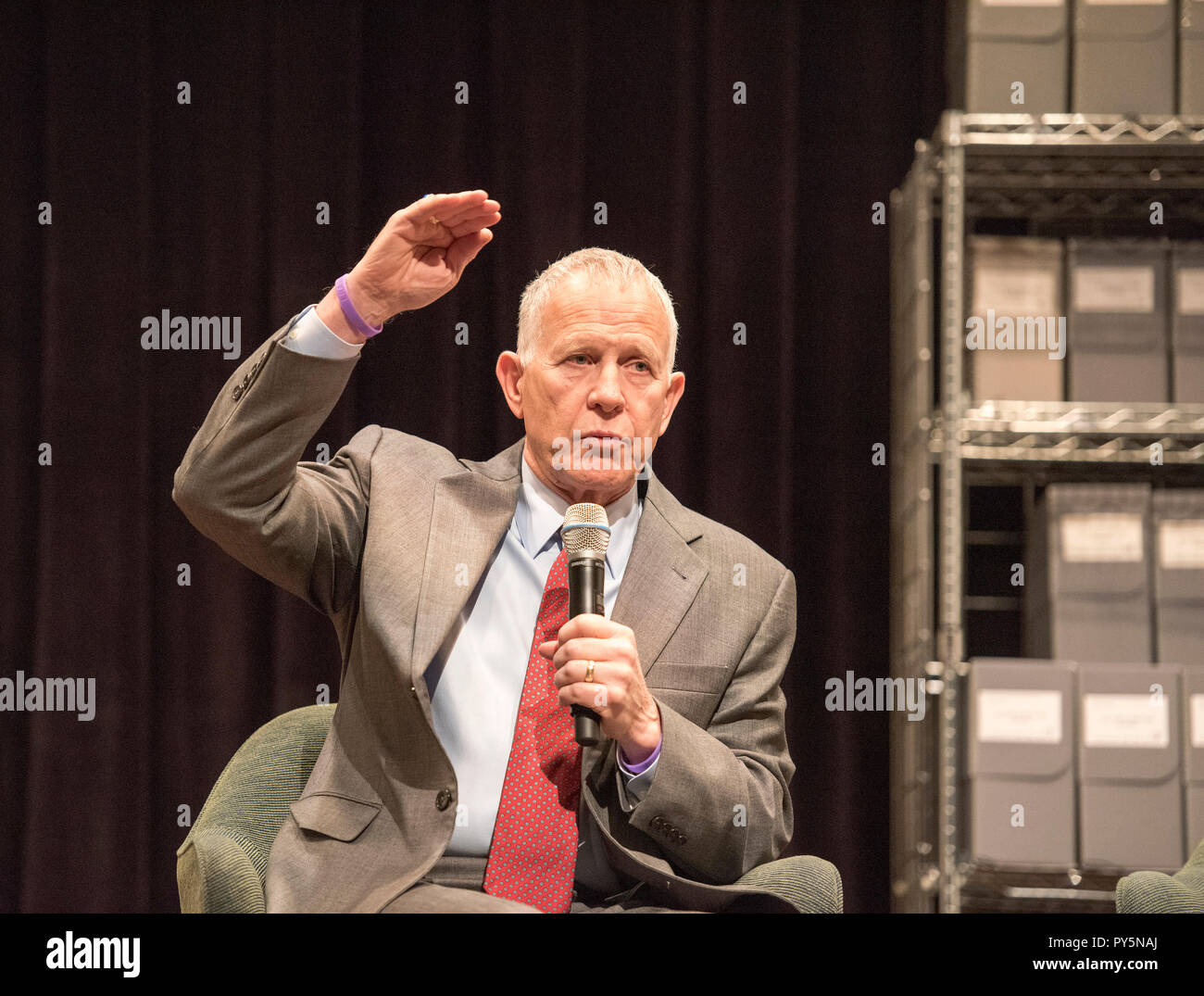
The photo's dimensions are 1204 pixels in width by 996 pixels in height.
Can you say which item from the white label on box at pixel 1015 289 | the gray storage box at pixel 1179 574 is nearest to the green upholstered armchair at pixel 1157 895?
the gray storage box at pixel 1179 574

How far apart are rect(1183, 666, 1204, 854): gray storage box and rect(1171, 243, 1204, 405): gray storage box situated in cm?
60

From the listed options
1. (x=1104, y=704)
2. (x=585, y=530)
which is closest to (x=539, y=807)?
(x=585, y=530)

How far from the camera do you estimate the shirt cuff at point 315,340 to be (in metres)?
1.84

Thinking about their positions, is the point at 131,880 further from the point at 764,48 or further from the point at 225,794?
the point at 764,48

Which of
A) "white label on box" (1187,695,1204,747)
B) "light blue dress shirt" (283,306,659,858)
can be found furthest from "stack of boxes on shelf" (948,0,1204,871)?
"light blue dress shirt" (283,306,659,858)

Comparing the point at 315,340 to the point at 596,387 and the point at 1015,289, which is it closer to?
the point at 596,387

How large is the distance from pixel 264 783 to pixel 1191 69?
2.39m

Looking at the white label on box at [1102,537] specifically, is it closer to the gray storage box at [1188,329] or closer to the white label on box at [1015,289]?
the gray storage box at [1188,329]

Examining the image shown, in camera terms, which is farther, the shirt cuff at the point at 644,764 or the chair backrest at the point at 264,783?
the chair backrest at the point at 264,783

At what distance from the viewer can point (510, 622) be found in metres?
2.04

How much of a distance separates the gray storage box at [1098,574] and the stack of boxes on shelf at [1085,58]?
2.68 ft
